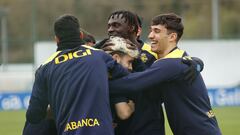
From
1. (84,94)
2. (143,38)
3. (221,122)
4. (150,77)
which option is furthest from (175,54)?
(143,38)

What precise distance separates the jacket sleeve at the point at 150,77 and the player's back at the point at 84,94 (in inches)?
7.8

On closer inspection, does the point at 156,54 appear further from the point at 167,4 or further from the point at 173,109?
the point at 167,4

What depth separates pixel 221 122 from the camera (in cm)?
1817

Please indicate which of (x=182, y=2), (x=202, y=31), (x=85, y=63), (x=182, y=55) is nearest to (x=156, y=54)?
(x=182, y=55)

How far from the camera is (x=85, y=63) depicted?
16.2 ft

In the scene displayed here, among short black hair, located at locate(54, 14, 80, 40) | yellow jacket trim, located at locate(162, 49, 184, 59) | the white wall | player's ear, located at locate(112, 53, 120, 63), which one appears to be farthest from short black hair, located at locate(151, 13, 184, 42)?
the white wall

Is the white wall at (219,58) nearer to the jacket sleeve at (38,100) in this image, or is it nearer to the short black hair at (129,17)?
the short black hair at (129,17)

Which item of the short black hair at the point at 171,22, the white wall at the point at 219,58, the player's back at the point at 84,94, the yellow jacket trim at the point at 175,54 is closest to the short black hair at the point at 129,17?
the short black hair at the point at 171,22

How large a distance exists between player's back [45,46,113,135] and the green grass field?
9474mm

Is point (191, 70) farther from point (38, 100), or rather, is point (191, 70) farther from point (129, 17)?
point (38, 100)

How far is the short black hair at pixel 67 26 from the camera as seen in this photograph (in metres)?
5.04

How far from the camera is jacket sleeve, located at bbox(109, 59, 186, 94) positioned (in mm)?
5125

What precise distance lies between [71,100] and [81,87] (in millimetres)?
122

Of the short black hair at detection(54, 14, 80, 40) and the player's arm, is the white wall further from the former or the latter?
the short black hair at detection(54, 14, 80, 40)
